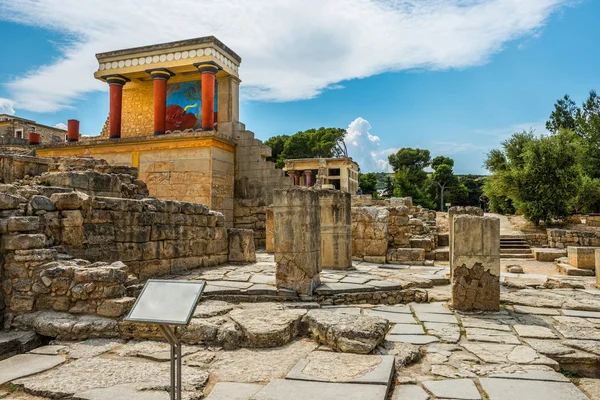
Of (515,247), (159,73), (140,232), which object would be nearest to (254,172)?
(159,73)

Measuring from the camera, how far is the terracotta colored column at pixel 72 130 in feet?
54.3

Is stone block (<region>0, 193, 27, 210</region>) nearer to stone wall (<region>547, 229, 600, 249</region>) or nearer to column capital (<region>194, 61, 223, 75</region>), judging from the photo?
column capital (<region>194, 61, 223, 75</region>)

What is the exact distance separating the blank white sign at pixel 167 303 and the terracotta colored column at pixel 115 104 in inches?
580

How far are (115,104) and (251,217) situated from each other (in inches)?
272

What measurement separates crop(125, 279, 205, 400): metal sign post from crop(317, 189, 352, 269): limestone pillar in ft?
21.6

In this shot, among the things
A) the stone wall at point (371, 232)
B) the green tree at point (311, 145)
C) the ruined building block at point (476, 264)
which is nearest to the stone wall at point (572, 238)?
the stone wall at point (371, 232)

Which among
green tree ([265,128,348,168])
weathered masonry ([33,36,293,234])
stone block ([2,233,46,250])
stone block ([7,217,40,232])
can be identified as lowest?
stone block ([2,233,46,250])

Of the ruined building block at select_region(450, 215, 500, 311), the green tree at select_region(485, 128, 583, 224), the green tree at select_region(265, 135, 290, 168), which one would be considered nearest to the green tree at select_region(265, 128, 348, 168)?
the green tree at select_region(265, 135, 290, 168)

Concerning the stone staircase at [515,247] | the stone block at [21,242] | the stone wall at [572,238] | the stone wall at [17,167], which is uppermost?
the stone wall at [17,167]

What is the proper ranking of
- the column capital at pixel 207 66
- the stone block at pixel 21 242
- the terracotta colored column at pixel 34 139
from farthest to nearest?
1. the terracotta colored column at pixel 34 139
2. the column capital at pixel 207 66
3. the stone block at pixel 21 242

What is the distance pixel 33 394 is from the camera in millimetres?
3324

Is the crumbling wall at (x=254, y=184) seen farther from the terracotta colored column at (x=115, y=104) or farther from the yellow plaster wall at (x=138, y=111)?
the terracotta colored column at (x=115, y=104)

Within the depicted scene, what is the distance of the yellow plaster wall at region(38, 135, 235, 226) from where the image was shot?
13.6 metres

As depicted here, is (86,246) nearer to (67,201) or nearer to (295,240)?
(67,201)
